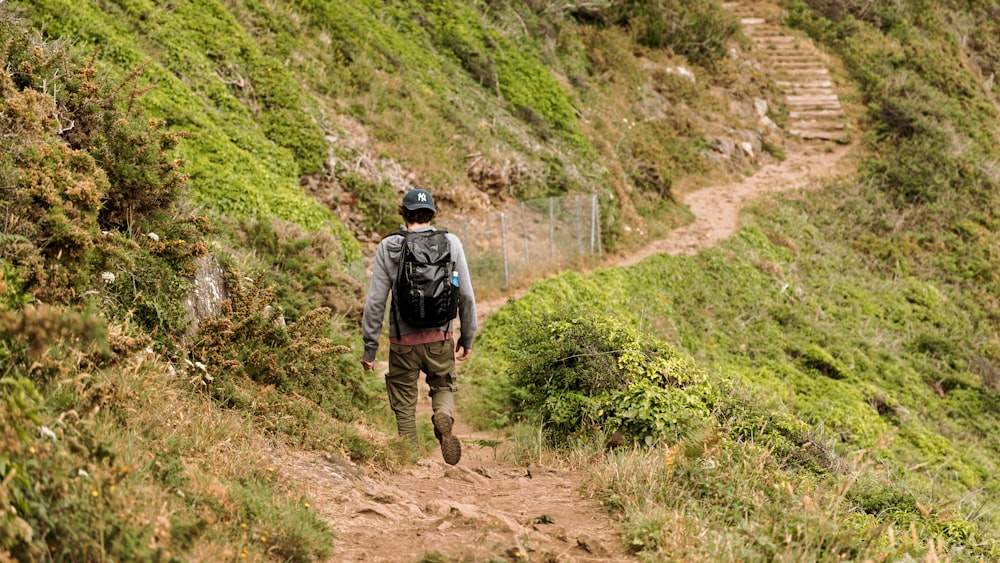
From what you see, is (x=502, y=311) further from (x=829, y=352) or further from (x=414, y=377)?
(x=829, y=352)

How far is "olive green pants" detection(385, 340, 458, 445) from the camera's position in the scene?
629 cm

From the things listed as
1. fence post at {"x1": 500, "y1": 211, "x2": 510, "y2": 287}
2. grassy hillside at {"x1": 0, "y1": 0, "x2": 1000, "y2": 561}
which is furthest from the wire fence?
grassy hillside at {"x1": 0, "y1": 0, "x2": 1000, "y2": 561}

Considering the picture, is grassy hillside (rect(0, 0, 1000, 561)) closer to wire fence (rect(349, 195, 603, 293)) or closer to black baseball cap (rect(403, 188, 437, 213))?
wire fence (rect(349, 195, 603, 293))

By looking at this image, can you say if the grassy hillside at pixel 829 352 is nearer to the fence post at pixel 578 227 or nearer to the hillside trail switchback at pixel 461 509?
the hillside trail switchback at pixel 461 509

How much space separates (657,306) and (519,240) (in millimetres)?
2652

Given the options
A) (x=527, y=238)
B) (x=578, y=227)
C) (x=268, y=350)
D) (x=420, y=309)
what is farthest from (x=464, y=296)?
(x=578, y=227)

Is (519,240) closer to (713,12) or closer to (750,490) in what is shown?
(750,490)

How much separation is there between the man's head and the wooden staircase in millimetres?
24388

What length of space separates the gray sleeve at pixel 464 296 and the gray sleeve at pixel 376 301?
1.60ft

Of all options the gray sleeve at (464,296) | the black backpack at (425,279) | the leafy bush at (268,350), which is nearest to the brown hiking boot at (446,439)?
the gray sleeve at (464,296)

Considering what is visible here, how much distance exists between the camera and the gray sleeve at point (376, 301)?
607 cm

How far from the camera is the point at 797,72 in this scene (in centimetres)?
3073

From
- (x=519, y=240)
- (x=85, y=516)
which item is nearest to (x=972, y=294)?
(x=519, y=240)

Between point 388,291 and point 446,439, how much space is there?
113 centimetres
